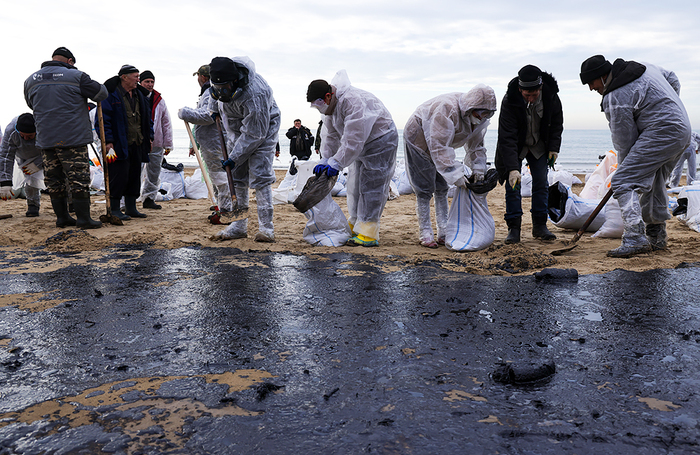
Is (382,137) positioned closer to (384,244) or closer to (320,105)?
(320,105)

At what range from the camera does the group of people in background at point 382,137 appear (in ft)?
13.0

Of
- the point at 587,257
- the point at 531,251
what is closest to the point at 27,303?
the point at 531,251

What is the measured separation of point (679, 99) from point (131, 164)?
5839 millimetres

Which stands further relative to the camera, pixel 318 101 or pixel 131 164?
pixel 131 164

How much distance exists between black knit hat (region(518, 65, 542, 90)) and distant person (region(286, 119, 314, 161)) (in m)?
8.24

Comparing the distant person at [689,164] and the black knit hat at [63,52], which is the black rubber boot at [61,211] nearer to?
the black knit hat at [63,52]

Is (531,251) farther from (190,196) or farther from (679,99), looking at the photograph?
(190,196)

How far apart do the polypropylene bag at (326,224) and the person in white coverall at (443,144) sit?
75 cm

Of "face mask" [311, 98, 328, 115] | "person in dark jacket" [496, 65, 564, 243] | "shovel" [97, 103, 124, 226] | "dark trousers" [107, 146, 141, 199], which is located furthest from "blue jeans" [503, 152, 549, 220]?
"dark trousers" [107, 146, 141, 199]


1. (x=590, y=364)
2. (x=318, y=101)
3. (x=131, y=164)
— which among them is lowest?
(x=590, y=364)

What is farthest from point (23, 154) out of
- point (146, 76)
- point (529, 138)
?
point (529, 138)

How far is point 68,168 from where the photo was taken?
5434mm

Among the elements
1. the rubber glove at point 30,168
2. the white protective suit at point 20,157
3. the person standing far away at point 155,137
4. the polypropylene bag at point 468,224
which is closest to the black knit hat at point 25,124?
the white protective suit at point 20,157

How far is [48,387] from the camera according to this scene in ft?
6.01
